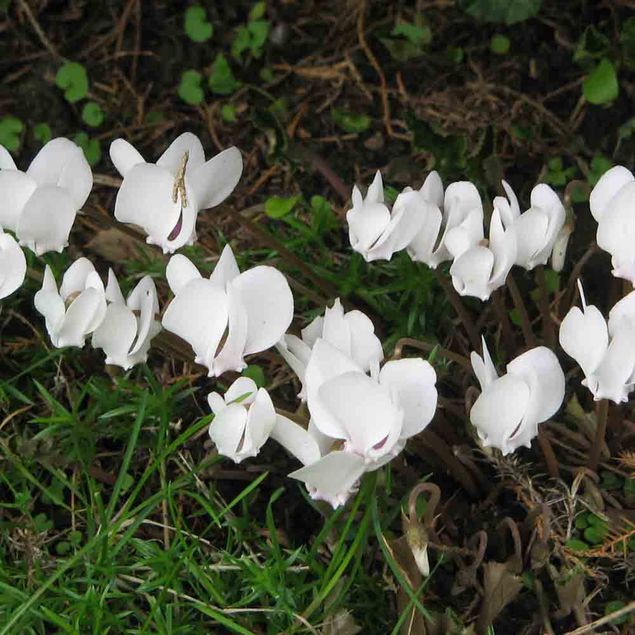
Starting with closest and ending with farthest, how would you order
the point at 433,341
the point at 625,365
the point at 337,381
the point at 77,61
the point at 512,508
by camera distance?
the point at 337,381 → the point at 625,365 → the point at 512,508 → the point at 433,341 → the point at 77,61

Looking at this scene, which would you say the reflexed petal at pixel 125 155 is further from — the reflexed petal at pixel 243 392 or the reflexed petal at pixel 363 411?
the reflexed petal at pixel 363 411

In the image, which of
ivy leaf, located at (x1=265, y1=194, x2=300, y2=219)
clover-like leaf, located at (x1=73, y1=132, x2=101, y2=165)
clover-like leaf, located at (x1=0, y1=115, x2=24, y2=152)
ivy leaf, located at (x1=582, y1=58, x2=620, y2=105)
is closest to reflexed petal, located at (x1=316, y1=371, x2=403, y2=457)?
ivy leaf, located at (x1=265, y1=194, x2=300, y2=219)

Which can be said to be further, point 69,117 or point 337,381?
point 69,117

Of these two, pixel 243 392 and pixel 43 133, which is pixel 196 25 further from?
pixel 243 392

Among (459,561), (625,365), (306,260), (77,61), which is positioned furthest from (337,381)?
(77,61)

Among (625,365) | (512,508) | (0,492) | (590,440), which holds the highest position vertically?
(625,365)

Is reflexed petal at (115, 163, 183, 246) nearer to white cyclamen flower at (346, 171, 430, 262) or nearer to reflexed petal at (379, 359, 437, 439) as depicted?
white cyclamen flower at (346, 171, 430, 262)

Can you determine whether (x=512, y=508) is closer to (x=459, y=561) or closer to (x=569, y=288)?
(x=459, y=561)
